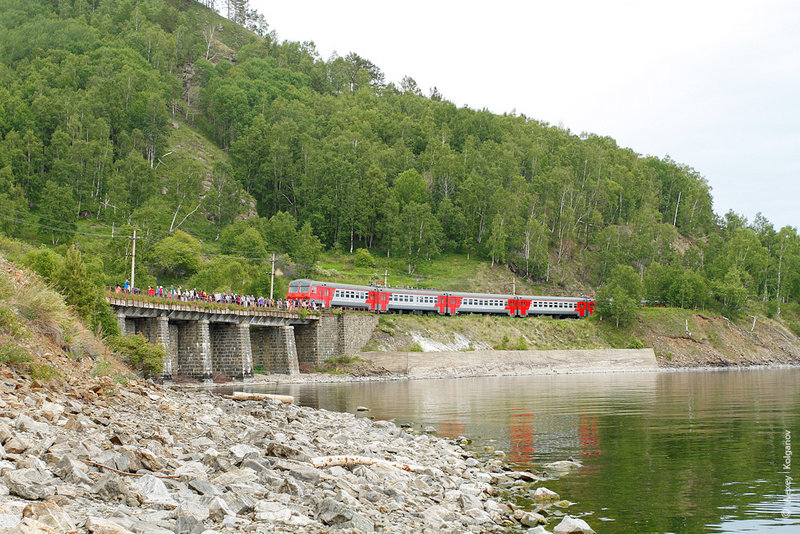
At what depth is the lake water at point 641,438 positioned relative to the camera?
15047 mm

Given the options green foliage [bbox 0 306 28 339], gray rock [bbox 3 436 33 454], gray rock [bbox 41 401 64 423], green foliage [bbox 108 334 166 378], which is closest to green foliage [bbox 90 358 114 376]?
green foliage [bbox 0 306 28 339]

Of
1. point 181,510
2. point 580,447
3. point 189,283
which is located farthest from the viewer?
point 189,283

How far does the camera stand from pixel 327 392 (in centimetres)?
4584

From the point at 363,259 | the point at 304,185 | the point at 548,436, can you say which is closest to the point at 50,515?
the point at 548,436

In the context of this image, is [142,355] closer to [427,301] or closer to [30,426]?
[30,426]

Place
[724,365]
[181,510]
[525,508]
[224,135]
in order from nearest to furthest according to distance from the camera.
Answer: [181,510], [525,508], [724,365], [224,135]

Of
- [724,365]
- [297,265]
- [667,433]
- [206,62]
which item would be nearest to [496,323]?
[297,265]

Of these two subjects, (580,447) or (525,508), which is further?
(580,447)

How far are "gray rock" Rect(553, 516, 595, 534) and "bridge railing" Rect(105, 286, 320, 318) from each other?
110ft

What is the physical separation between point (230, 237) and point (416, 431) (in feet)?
205

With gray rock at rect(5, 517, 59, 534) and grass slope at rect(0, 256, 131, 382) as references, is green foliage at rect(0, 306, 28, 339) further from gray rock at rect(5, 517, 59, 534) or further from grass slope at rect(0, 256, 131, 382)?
gray rock at rect(5, 517, 59, 534)

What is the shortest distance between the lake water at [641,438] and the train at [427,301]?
653 inches

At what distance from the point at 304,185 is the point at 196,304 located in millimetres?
58395

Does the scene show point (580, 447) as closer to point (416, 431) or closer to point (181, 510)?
point (416, 431)
